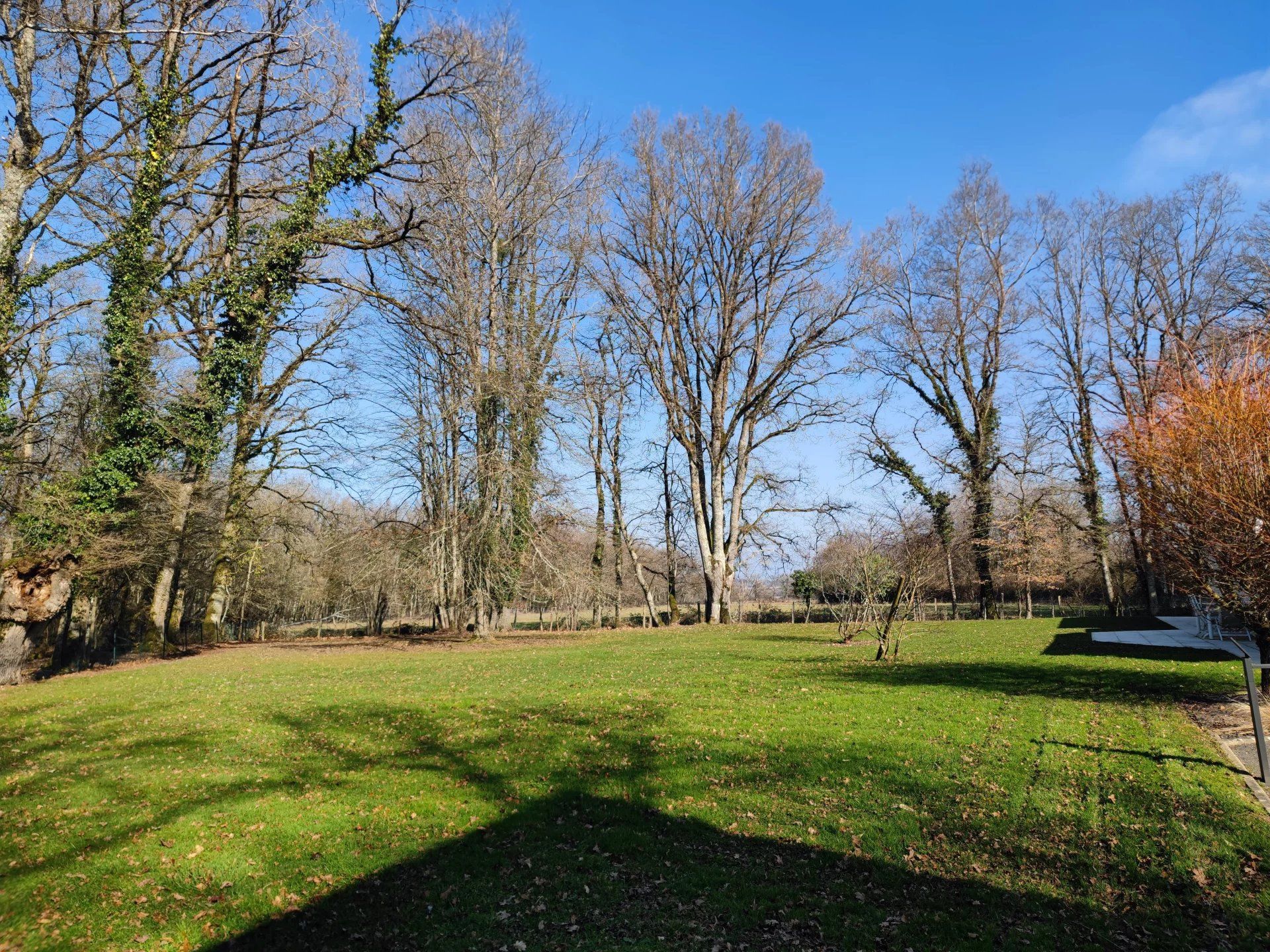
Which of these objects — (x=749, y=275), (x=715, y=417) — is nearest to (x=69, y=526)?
(x=715, y=417)

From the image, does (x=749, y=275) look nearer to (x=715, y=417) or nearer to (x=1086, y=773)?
(x=715, y=417)

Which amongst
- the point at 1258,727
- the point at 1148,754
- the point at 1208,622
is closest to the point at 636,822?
the point at 1148,754

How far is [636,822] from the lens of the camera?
6008mm

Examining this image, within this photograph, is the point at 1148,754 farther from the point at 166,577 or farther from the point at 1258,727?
the point at 166,577

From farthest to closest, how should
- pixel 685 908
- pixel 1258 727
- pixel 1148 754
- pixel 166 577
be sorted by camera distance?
pixel 166 577 < pixel 1148 754 < pixel 1258 727 < pixel 685 908

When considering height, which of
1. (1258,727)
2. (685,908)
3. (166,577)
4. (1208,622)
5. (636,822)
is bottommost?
(685,908)

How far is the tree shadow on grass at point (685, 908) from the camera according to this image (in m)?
4.23

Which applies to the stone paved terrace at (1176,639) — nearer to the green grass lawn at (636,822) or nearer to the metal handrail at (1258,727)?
the green grass lawn at (636,822)

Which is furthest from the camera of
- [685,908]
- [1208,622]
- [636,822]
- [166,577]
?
[166,577]

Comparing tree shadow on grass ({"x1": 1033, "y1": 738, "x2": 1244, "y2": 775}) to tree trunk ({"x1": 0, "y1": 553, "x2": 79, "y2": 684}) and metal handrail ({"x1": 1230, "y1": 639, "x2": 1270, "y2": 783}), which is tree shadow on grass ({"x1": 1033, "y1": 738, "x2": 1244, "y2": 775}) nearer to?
metal handrail ({"x1": 1230, "y1": 639, "x2": 1270, "y2": 783})

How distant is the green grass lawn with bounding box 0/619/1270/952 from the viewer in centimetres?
441

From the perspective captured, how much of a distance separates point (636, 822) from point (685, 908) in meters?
1.43

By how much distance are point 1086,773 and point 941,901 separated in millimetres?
3183

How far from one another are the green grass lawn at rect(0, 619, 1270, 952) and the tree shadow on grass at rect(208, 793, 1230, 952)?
0.07 ft
